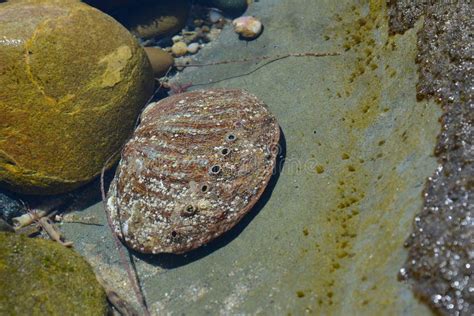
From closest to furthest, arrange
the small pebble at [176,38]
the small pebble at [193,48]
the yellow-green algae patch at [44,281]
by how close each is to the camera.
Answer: the yellow-green algae patch at [44,281] → the small pebble at [193,48] → the small pebble at [176,38]

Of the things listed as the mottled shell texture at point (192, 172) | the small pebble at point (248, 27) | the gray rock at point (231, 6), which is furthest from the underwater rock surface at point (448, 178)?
the gray rock at point (231, 6)

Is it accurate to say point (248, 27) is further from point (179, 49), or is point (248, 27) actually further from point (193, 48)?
point (179, 49)

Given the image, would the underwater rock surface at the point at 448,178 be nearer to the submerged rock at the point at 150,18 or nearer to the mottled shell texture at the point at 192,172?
the mottled shell texture at the point at 192,172

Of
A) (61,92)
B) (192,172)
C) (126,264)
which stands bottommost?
(126,264)

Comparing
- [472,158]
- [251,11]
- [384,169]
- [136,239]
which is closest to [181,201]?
[136,239]

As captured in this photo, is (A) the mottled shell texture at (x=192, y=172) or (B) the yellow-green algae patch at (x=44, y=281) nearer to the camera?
(B) the yellow-green algae patch at (x=44, y=281)

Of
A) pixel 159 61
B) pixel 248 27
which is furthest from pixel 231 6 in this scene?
pixel 159 61

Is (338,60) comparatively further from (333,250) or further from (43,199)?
(43,199)
